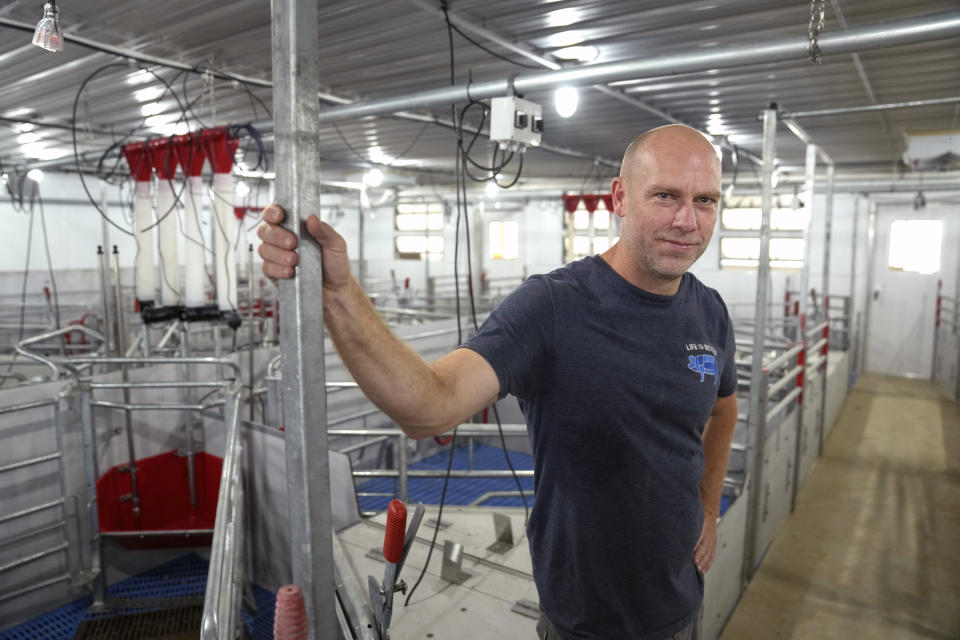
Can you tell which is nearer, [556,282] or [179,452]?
[556,282]

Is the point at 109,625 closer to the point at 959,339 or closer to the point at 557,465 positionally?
the point at 557,465

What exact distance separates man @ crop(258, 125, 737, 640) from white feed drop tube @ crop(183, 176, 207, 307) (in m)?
3.35

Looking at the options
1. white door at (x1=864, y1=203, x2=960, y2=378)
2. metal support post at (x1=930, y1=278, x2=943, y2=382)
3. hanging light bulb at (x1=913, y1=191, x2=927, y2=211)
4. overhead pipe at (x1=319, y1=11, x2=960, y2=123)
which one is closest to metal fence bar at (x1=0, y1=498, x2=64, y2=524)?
overhead pipe at (x1=319, y1=11, x2=960, y2=123)

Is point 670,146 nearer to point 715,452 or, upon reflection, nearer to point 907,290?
point 715,452

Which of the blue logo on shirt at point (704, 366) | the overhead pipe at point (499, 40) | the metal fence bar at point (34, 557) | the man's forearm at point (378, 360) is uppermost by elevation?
the overhead pipe at point (499, 40)

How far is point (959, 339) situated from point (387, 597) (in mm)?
10079

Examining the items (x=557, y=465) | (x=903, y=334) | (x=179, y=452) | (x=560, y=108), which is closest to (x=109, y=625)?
(x=179, y=452)

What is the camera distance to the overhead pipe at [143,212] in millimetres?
4449

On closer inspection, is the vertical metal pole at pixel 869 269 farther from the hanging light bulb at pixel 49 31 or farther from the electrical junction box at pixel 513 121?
the hanging light bulb at pixel 49 31

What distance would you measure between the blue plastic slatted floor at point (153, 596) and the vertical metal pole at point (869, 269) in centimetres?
1113

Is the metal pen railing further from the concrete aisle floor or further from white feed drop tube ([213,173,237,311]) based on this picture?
the concrete aisle floor

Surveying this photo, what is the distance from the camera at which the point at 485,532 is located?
3125 millimetres

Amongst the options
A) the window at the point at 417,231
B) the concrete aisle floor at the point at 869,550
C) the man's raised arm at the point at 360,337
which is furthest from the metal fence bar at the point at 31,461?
the window at the point at 417,231

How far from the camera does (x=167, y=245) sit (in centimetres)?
439
